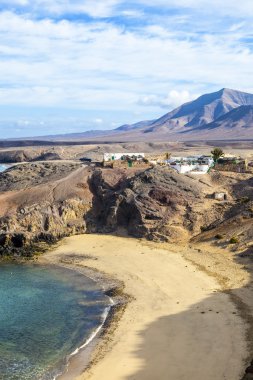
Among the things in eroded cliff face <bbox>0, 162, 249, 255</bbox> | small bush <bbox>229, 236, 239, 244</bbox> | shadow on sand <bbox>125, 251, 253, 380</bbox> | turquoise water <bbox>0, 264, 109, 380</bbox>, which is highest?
eroded cliff face <bbox>0, 162, 249, 255</bbox>

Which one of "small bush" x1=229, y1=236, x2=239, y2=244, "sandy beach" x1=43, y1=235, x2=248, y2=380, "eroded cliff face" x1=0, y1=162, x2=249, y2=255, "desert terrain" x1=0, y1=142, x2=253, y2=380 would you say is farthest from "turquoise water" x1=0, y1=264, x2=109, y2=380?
"small bush" x1=229, y1=236, x2=239, y2=244

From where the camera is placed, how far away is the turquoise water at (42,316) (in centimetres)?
3048

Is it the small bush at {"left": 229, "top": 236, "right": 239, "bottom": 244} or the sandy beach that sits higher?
the small bush at {"left": 229, "top": 236, "right": 239, "bottom": 244}

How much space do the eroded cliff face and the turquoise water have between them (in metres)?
9.31

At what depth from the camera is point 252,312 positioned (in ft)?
117

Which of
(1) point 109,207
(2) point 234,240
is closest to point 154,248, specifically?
(2) point 234,240

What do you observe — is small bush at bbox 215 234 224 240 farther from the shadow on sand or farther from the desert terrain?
the shadow on sand

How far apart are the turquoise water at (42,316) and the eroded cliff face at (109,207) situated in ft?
30.5

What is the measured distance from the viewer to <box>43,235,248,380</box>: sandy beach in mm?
27906

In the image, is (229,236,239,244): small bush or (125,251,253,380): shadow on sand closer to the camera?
(125,251,253,380): shadow on sand

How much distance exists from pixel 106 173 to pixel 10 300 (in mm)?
30681

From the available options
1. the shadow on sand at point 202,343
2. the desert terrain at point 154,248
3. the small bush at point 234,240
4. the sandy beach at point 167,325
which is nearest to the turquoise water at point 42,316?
the desert terrain at point 154,248

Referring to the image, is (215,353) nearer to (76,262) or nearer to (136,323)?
(136,323)

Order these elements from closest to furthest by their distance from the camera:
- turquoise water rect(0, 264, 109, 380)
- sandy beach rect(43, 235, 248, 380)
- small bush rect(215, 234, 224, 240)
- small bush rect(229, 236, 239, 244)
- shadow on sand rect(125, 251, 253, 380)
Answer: shadow on sand rect(125, 251, 253, 380)
sandy beach rect(43, 235, 248, 380)
turquoise water rect(0, 264, 109, 380)
small bush rect(229, 236, 239, 244)
small bush rect(215, 234, 224, 240)
